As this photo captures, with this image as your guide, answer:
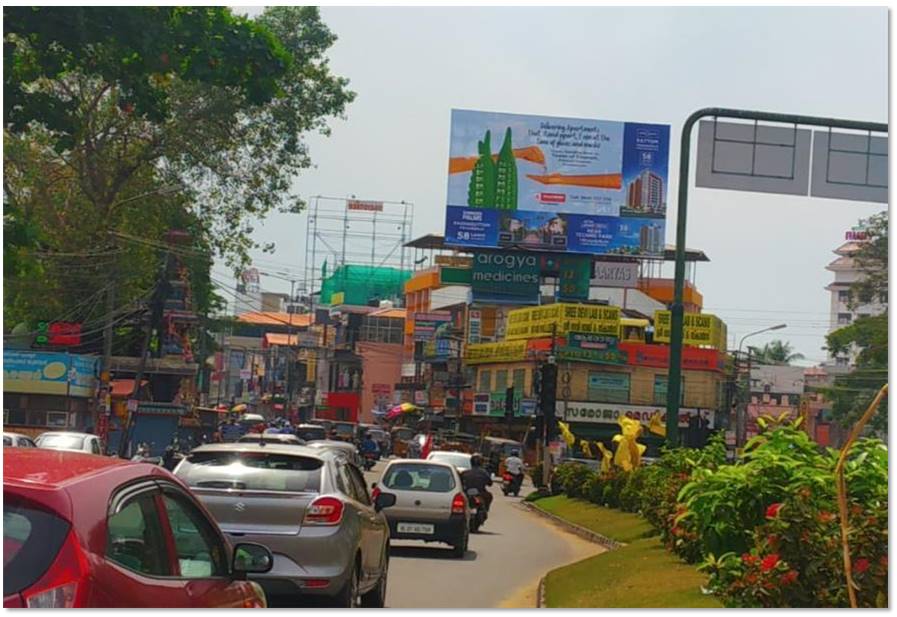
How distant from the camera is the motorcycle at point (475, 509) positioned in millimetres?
26672

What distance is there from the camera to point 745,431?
2901 inches

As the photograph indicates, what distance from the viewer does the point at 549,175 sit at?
6072 cm

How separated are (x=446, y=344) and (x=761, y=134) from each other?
2508 inches

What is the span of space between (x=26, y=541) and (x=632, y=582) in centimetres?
927

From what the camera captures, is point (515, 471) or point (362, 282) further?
point (362, 282)

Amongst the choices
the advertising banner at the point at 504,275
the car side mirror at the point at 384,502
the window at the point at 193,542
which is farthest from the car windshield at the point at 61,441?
the advertising banner at the point at 504,275

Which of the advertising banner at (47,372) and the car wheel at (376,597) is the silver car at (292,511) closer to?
the car wheel at (376,597)

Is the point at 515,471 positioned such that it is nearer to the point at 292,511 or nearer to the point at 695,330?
the point at 695,330

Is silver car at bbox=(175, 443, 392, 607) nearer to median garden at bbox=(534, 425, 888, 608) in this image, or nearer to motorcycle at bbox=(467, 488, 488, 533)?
median garden at bbox=(534, 425, 888, 608)

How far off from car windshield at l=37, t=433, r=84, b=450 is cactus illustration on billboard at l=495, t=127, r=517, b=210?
33178 millimetres

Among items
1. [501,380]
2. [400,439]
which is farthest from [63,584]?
[400,439]

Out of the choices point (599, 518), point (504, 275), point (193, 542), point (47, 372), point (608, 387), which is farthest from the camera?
point (504, 275)

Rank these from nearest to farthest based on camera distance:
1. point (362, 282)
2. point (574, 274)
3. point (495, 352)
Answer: point (574, 274), point (495, 352), point (362, 282)

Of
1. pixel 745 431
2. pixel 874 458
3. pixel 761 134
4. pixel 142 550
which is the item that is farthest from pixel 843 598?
pixel 745 431
